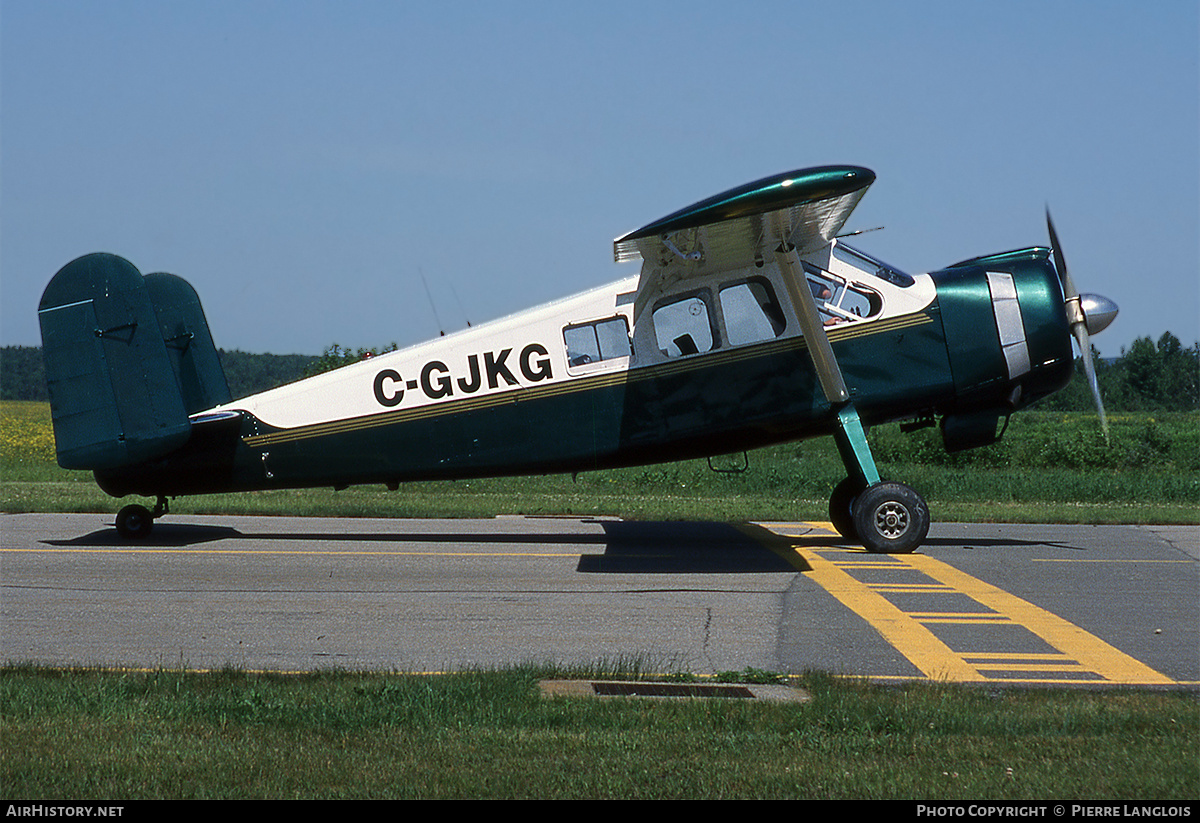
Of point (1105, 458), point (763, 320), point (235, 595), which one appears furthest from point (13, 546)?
point (1105, 458)

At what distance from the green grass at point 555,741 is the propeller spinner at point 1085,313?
21.0 feet

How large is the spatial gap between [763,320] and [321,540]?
5797mm

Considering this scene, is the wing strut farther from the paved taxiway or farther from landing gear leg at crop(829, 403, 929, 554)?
the paved taxiway

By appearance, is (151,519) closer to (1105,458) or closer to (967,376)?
(967,376)

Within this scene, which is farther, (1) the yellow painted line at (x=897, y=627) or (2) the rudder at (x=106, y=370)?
(2) the rudder at (x=106, y=370)

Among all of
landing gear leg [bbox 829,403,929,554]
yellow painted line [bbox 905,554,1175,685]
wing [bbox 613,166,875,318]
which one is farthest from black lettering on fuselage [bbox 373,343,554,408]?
yellow painted line [bbox 905,554,1175,685]

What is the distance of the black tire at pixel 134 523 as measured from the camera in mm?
12664

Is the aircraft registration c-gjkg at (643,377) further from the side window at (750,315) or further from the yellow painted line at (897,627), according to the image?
the yellow painted line at (897,627)

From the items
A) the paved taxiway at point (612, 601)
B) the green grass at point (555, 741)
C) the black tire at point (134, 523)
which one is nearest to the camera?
the green grass at point (555, 741)

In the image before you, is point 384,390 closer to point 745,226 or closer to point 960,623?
point 745,226

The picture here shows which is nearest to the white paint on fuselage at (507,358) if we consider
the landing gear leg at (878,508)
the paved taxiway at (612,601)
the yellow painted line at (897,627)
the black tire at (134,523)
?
the landing gear leg at (878,508)

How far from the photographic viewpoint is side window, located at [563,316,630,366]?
11.6m

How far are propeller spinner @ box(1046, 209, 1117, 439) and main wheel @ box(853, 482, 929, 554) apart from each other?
226 cm

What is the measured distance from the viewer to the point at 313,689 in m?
5.94
